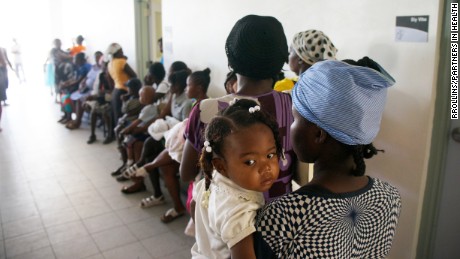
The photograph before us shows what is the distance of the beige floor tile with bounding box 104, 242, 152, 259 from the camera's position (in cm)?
261

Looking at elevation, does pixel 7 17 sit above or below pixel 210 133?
above

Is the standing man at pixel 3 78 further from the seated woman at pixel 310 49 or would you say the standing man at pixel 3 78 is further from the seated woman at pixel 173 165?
the seated woman at pixel 310 49

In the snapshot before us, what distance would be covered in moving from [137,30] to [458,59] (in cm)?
453

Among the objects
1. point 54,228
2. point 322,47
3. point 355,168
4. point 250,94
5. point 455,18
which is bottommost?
point 54,228

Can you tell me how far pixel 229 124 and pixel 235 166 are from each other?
0.12 m

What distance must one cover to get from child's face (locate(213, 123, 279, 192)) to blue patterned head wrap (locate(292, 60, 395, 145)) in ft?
0.67

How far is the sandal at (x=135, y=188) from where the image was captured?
145 inches

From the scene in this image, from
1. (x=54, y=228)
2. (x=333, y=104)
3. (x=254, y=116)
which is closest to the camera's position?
(x=333, y=104)

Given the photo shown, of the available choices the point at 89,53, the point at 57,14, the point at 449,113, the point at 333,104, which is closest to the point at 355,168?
the point at 333,104

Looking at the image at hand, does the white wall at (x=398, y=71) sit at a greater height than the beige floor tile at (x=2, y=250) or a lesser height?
greater

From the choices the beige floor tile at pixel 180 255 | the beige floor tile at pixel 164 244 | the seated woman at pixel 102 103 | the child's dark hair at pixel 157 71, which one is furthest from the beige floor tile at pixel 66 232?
the seated woman at pixel 102 103

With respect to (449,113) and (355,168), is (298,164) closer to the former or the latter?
(355,168)

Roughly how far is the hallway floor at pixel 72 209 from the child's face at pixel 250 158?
5.93ft

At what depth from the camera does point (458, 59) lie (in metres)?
1.84
